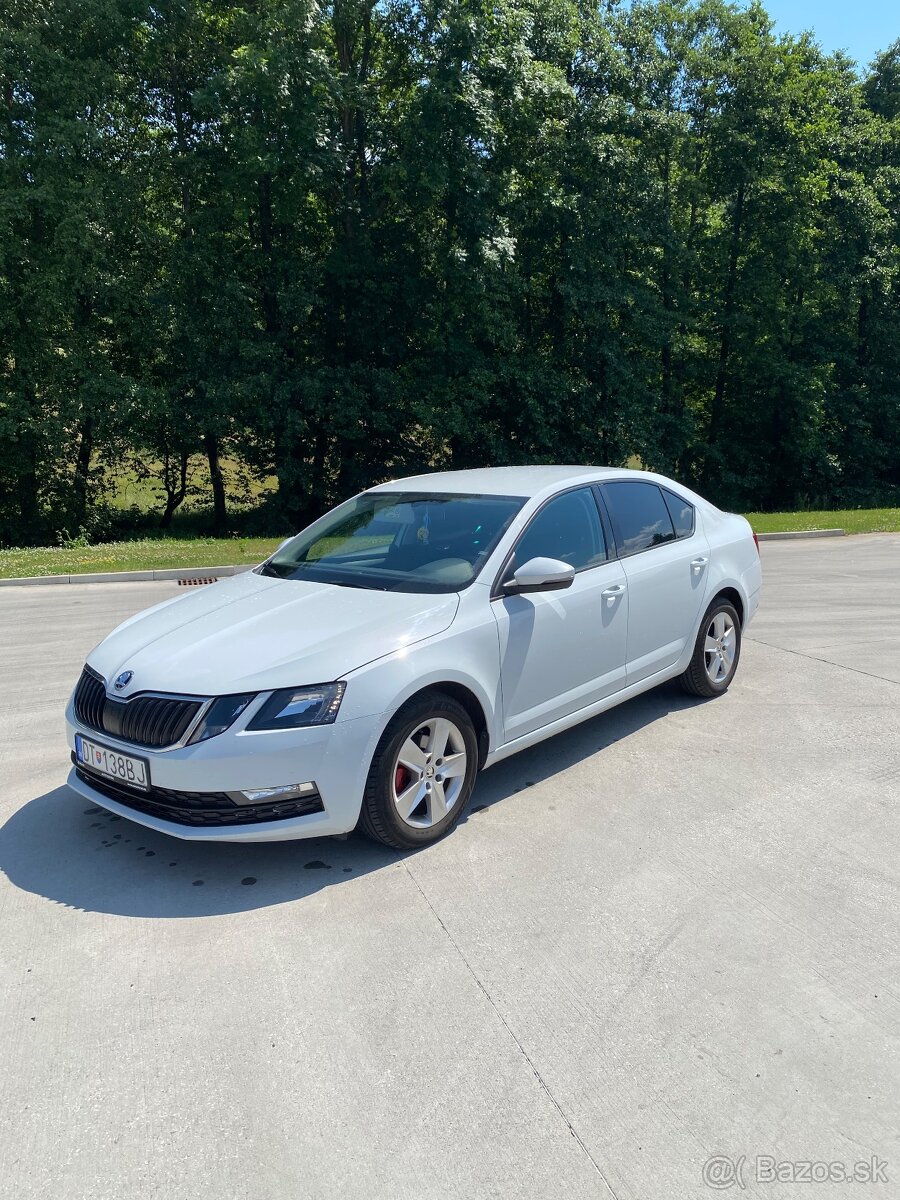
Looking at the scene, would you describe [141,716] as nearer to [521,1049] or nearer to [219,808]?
[219,808]

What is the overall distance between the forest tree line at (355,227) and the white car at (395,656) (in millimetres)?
16535

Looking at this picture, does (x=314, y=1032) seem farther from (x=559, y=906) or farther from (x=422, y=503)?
(x=422, y=503)

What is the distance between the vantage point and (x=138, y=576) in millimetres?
12875

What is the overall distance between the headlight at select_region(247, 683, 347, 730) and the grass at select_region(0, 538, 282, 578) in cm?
998

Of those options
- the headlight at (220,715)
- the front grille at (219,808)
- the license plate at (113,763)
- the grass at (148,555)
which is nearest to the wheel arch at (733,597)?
the front grille at (219,808)

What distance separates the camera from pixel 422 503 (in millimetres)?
5211

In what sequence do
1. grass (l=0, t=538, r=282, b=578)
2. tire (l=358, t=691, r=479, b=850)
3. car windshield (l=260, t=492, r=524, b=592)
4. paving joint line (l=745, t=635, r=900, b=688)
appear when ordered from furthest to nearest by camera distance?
grass (l=0, t=538, r=282, b=578), paving joint line (l=745, t=635, r=900, b=688), car windshield (l=260, t=492, r=524, b=592), tire (l=358, t=691, r=479, b=850)

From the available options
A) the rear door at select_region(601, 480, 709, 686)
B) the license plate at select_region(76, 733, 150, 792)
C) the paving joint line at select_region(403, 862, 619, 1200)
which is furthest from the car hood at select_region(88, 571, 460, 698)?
the rear door at select_region(601, 480, 709, 686)

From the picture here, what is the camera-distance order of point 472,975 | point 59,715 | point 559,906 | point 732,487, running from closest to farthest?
1. point 472,975
2. point 559,906
3. point 59,715
4. point 732,487

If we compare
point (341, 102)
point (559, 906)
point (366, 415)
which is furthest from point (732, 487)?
point (559, 906)

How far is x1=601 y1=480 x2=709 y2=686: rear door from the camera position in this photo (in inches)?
208

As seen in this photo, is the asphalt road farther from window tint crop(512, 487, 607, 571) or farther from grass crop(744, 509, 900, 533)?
grass crop(744, 509, 900, 533)

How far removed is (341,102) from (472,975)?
20643 mm

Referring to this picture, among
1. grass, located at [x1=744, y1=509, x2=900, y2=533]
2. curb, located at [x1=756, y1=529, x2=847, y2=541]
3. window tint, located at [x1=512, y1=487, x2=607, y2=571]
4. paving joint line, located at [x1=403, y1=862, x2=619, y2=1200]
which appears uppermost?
window tint, located at [x1=512, y1=487, x2=607, y2=571]
